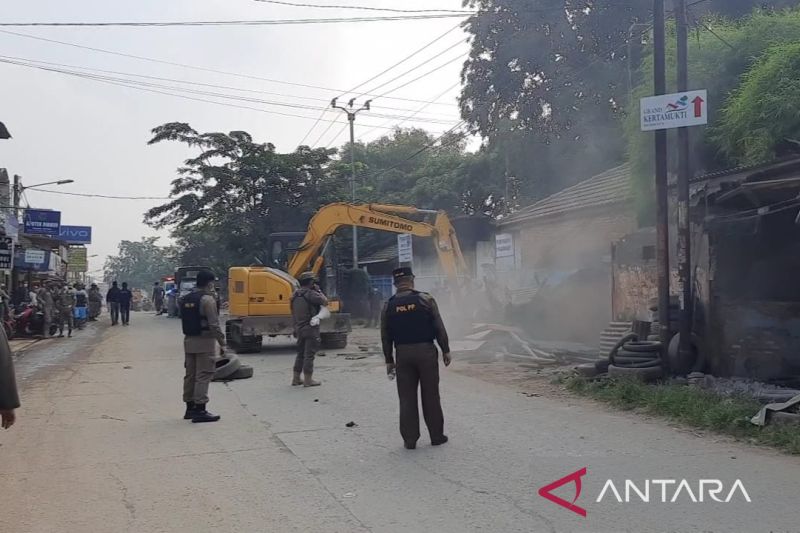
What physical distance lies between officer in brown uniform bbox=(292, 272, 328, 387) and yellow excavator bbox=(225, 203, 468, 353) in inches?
198

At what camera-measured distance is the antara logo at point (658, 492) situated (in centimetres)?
552

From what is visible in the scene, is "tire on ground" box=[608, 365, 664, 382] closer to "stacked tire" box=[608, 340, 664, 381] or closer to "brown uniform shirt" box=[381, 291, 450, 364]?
"stacked tire" box=[608, 340, 664, 381]

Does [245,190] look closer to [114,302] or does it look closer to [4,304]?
[114,302]

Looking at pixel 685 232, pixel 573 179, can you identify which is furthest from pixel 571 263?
pixel 573 179

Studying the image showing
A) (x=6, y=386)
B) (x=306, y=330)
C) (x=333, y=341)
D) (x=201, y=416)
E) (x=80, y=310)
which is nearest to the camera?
(x=6, y=386)

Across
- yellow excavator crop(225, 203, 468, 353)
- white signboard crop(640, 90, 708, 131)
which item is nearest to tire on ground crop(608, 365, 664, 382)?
white signboard crop(640, 90, 708, 131)

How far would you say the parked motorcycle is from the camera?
23.1 m

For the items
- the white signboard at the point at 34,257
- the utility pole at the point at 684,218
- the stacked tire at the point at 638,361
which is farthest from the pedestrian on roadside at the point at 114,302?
the utility pole at the point at 684,218

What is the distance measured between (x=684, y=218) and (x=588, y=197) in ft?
35.7

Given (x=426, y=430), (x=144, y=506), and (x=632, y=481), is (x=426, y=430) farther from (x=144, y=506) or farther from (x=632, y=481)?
(x=144, y=506)

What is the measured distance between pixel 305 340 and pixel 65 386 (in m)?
Result: 4.52

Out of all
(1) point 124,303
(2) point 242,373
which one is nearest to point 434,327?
(2) point 242,373

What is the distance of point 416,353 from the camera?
24.7 ft

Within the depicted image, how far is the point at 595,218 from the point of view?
2094cm
